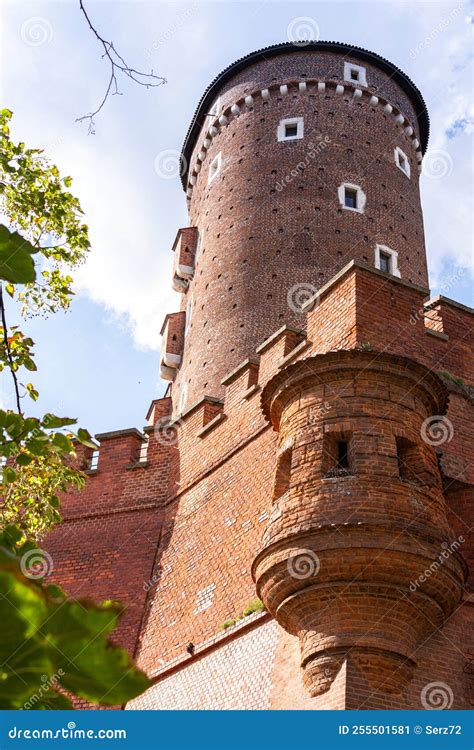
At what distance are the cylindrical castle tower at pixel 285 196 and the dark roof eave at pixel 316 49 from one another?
36mm

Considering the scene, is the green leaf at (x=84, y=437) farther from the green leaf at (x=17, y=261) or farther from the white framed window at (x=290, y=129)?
the white framed window at (x=290, y=129)

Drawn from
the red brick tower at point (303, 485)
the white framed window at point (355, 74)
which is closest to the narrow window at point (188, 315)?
the red brick tower at point (303, 485)

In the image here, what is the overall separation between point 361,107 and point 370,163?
2045 mm

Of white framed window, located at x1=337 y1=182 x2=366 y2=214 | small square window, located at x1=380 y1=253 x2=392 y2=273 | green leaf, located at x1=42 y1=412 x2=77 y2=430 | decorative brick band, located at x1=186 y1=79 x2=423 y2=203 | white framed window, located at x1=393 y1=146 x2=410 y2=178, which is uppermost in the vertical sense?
decorative brick band, located at x1=186 y1=79 x2=423 y2=203

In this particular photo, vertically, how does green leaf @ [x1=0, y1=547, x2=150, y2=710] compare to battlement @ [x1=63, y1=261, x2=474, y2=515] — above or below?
below

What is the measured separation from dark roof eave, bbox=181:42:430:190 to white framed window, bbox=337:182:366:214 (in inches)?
188

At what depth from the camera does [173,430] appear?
13750 millimetres

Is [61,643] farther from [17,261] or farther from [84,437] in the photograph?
[84,437]

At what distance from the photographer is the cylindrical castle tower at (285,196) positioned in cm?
1812

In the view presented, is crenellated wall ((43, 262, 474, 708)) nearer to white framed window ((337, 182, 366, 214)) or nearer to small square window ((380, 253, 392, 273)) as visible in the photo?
small square window ((380, 253, 392, 273))

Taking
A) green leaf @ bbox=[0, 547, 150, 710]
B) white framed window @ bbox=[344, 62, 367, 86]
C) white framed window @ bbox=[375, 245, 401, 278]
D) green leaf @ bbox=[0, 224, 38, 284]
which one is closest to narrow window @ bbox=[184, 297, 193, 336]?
white framed window @ bbox=[375, 245, 401, 278]

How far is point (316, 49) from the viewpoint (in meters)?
22.5

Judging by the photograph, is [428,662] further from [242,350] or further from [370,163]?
[370,163]

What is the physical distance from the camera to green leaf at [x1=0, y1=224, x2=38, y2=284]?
2.44m
